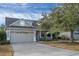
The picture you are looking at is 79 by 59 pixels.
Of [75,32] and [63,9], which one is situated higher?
[63,9]

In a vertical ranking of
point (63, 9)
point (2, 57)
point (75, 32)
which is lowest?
point (2, 57)

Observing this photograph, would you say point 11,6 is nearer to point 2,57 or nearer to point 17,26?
point 17,26

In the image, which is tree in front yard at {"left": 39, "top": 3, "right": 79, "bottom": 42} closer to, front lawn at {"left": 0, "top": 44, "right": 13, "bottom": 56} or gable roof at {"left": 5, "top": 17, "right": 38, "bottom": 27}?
gable roof at {"left": 5, "top": 17, "right": 38, "bottom": 27}

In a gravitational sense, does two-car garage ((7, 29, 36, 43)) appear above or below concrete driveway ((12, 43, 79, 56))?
above

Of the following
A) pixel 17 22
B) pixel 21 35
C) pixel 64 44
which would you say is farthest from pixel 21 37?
pixel 64 44

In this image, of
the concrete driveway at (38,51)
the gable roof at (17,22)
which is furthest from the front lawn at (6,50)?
the gable roof at (17,22)

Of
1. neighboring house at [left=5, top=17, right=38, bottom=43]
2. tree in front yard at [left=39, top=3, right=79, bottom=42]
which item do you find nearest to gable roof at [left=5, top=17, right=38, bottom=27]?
neighboring house at [left=5, top=17, right=38, bottom=43]

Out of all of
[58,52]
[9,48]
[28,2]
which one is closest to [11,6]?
[28,2]

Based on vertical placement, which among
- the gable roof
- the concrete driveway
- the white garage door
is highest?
the gable roof
